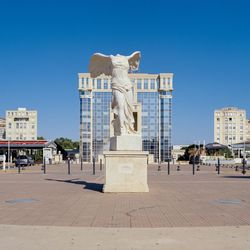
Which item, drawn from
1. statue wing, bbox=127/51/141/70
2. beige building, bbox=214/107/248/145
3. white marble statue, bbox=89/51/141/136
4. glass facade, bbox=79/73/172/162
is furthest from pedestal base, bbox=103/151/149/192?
beige building, bbox=214/107/248/145

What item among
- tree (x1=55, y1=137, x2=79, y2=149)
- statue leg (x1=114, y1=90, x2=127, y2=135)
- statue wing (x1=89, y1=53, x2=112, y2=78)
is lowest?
tree (x1=55, y1=137, x2=79, y2=149)

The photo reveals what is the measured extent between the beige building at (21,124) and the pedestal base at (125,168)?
15551 cm

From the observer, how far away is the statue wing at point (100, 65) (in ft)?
57.8

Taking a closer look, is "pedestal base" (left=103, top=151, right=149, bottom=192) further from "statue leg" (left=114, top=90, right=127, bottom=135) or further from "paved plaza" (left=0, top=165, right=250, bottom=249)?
"statue leg" (left=114, top=90, right=127, bottom=135)

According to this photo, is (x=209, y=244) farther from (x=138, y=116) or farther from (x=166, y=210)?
(x=138, y=116)

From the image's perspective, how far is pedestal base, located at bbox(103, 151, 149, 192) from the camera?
52.2 ft

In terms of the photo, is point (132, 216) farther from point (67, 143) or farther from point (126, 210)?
point (67, 143)

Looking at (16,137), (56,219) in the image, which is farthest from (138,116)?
(16,137)

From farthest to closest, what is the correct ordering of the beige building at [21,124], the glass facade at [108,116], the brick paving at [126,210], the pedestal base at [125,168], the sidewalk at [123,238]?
the beige building at [21,124] < the glass facade at [108,116] < the pedestal base at [125,168] < the brick paving at [126,210] < the sidewalk at [123,238]

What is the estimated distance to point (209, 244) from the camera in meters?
7.14

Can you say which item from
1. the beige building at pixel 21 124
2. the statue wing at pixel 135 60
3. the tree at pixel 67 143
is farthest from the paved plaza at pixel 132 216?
the tree at pixel 67 143

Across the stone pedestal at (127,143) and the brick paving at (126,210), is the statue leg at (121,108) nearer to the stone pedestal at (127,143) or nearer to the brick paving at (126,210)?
the stone pedestal at (127,143)

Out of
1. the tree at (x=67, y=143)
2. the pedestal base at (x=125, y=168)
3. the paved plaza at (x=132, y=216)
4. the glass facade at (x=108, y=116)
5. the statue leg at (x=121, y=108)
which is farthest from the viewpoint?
the tree at (x=67, y=143)

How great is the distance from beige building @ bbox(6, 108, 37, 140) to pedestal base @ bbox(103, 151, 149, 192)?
155510mm
